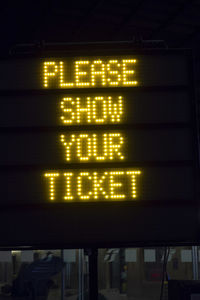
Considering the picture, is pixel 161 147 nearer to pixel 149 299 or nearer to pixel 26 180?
pixel 26 180

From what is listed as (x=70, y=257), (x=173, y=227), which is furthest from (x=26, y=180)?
(x=70, y=257)

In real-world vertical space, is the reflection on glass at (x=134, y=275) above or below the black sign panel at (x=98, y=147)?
below

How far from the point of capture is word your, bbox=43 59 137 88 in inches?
112

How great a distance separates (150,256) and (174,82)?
431 cm

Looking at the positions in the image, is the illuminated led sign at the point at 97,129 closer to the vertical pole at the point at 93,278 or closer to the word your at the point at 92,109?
the word your at the point at 92,109

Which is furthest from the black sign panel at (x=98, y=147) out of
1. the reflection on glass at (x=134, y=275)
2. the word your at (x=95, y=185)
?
the reflection on glass at (x=134, y=275)

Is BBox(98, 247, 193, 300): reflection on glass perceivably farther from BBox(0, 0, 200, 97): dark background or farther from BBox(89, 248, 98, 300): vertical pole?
BBox(89, 248, 98, 300): vertical pole

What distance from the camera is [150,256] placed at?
255 inches

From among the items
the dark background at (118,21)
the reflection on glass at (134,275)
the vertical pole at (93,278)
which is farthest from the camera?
the reflection on glass at (134,275)

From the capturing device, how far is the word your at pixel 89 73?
2.85 metres

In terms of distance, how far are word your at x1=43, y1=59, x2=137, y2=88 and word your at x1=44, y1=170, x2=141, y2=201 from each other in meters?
0.67

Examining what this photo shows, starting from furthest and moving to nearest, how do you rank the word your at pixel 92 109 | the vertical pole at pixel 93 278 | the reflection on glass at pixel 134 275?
the reflection on glass at pixel 134 275
the word your at pixel 92 109
the vertical pole at pixel 93 278

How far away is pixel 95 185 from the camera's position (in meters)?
2.66

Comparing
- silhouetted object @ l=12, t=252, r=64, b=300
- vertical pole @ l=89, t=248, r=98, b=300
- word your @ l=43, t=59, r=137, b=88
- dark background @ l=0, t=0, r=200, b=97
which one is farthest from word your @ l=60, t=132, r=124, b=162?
dark background @ l=0, t=0, r=200, b=97
